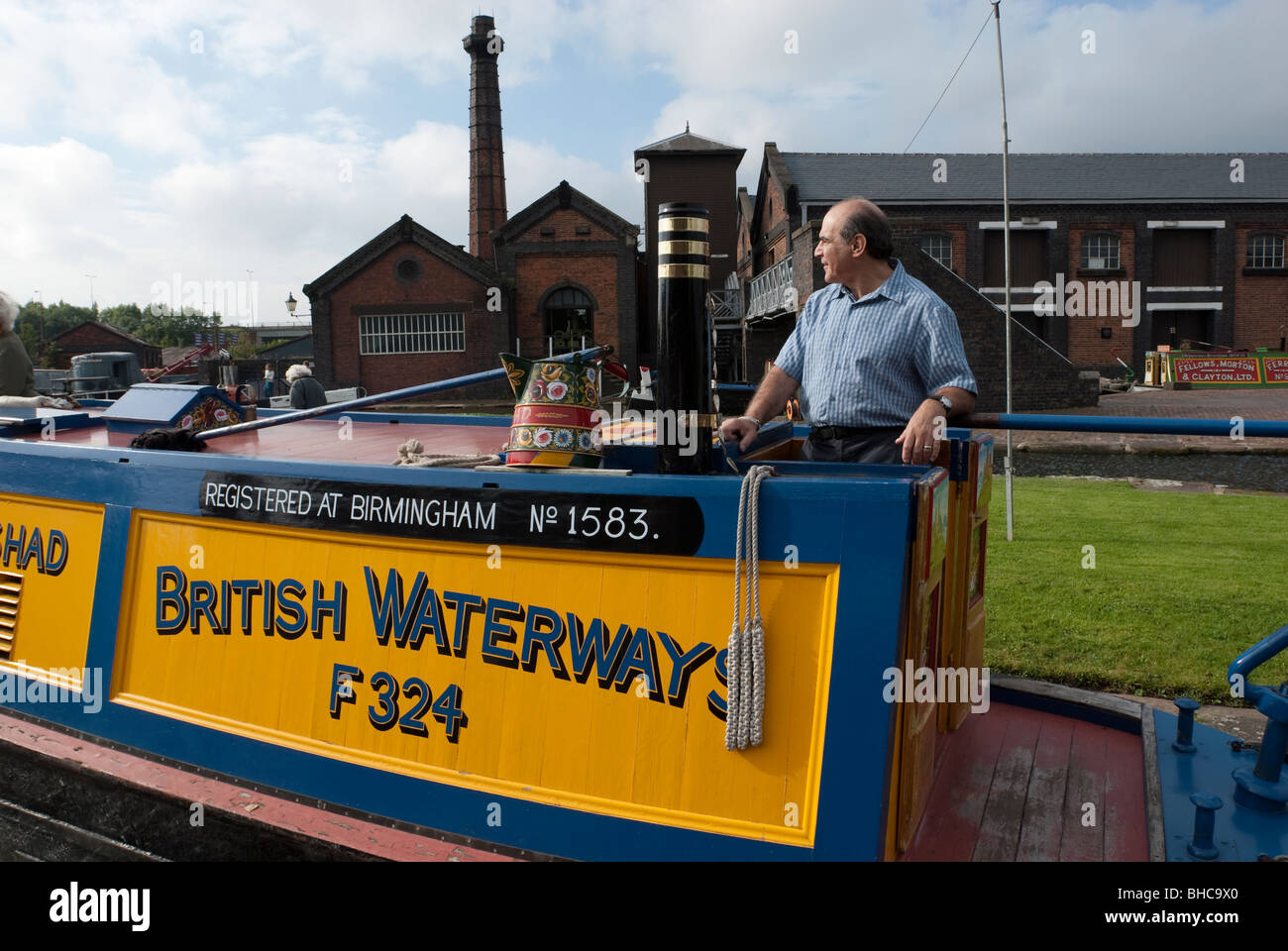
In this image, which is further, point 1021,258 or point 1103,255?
point 1103,255

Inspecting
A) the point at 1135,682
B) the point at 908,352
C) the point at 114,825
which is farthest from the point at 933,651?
the point at 1135,682

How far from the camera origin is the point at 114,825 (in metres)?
2.81

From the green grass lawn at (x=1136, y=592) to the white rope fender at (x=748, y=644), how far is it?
3.25m

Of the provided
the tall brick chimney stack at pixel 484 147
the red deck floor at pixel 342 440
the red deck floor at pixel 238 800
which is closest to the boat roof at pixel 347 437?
the red deck floor at pixel 342 440

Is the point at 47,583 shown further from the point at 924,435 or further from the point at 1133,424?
the point at 1133,424

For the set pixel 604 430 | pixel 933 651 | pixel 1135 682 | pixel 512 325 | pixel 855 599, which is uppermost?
pixel 512 325

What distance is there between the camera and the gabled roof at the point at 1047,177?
32375mm

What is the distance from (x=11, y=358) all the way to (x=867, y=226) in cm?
454

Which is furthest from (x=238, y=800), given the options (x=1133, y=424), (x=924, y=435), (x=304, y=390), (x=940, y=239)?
(x=940, y=239)

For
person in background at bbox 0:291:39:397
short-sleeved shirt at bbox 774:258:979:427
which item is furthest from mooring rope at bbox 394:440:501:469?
person in background at bbox 0:291:39:397

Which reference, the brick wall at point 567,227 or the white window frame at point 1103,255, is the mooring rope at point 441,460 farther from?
the white window frame at point 1103,255

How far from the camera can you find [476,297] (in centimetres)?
3338
